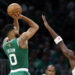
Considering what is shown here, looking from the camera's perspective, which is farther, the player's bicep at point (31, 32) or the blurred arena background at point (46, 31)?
the blurred arena background at point (46, 31)

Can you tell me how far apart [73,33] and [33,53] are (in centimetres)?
295

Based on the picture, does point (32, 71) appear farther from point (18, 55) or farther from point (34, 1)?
point (34, 1)

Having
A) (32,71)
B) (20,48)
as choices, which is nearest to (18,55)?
(20,48)

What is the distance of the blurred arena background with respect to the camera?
44.2 feet

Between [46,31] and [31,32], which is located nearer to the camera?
[31,32]

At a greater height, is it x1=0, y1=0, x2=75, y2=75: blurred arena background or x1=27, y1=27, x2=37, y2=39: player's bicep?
x1=0, y1=0, x2=75, y2=75: blurred arena background

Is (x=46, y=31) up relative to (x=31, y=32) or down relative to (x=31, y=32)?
up

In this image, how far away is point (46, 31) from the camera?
1562cm

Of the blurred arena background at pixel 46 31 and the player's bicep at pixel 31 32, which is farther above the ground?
the blurred arena background at pixel 46 31

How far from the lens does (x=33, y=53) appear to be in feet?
44.7

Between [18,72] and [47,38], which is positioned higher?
[47,38]

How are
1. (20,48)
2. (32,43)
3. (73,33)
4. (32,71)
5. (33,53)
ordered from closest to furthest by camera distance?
(20,48) < (32,71) < (33,53) < (32,43) < (73,33)

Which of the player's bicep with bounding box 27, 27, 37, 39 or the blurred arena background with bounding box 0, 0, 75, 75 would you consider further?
the blurred arena background with bounding box 0, 0, 75, 75

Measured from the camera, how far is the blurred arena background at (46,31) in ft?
44.2
